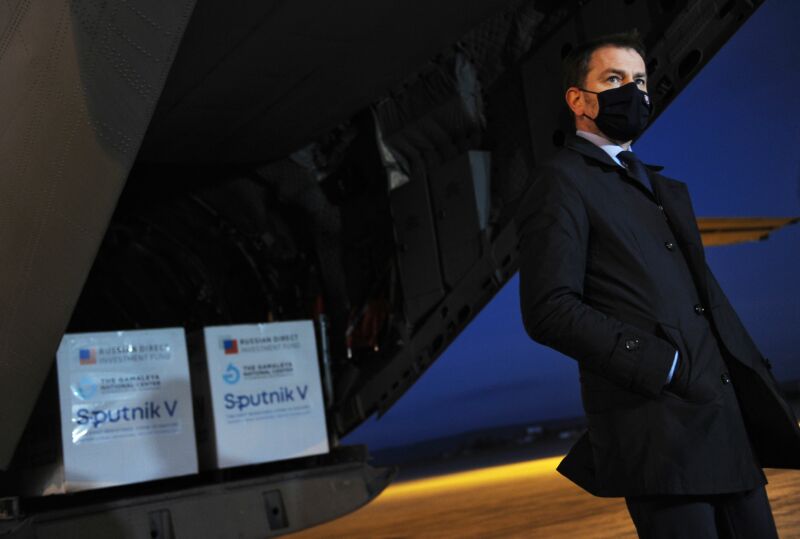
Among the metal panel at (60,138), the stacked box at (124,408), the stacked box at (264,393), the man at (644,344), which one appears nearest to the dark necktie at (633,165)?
the man at (644,344)

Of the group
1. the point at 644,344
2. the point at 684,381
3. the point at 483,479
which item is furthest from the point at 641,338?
the point at 483,479

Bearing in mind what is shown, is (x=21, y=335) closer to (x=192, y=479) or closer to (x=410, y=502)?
(x=192, y=479)

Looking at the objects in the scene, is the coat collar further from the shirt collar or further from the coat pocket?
the coat pocket

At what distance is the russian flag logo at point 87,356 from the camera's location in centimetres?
548

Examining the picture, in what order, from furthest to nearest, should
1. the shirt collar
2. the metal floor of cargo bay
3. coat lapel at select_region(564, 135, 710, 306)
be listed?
the metal floor of cargo bay
the shirt collar
coat lapel at select_region(564, 135, 710, 306)

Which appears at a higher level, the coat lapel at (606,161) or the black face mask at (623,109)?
the black face mask at (623,109)

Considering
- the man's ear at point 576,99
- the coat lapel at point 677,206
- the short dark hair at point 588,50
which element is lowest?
the coat lapel at point 677,206

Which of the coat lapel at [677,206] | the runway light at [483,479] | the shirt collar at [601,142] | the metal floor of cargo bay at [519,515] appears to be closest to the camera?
the coat lapel at [677,206]

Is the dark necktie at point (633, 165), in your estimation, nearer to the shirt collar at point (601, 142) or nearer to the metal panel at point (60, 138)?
the shirt collar at point (601, 142)

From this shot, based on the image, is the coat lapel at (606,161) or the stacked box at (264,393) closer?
the coat lapel at (606,161)

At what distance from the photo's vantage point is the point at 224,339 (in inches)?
240

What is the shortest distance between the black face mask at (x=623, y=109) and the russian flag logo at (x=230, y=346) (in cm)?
441

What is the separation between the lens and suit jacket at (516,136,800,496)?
1.77 meters

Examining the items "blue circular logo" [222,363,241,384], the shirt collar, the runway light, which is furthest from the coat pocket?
the runway light
